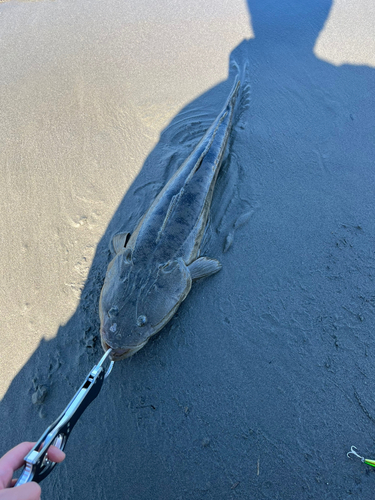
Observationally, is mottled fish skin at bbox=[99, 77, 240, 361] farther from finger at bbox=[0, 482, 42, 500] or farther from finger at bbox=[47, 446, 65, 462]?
finger at bbox=[0, 482, 42, 500]

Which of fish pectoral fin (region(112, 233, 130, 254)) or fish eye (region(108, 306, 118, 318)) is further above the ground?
fish pectoral fin (region(112, 233, 130, 254))

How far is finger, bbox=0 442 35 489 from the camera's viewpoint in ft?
4.44

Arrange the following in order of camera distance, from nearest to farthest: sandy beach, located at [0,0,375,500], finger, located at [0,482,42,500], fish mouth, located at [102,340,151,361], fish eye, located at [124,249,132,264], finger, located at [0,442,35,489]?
finger, located at [0,482,42,500] → finger, located at [0,442,35,489] → sandy beach, located at [0,0,375,500] → fish mouth, located at [102,340,151,361] → fish eye, located at [124,249,132,264]

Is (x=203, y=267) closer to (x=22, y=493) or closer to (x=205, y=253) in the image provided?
(x=205, y=253)

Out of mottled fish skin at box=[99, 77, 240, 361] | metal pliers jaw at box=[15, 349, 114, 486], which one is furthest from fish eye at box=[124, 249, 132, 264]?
metal pliers jaw at box=[15, 349, 114, 486]

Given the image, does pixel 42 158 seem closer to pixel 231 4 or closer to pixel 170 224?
pixel 170 224

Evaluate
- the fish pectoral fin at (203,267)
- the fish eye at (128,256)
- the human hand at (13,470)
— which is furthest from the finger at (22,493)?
the fish pectoral fin at (203,267)

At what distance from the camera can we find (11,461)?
1406 millimetres

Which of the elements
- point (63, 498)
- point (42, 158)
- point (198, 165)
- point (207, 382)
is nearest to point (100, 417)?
point (63, 498)

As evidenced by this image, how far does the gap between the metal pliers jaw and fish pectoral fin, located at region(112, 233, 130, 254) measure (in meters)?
1.39

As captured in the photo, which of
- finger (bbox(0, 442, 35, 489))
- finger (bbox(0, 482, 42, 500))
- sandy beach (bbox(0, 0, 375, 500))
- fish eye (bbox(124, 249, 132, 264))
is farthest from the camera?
fish eye (bbox(124, 249, 132, 264))

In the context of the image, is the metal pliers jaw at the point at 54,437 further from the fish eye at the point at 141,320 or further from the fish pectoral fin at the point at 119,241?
the fish pectoral fin at the point at 119,241

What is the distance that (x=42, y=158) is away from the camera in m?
4.20

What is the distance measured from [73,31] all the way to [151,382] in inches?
287
